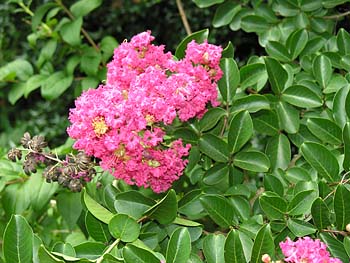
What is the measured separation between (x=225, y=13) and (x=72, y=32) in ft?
1.77

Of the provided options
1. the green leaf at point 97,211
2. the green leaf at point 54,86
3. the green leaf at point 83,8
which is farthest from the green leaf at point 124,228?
the green leaf at point 83,8

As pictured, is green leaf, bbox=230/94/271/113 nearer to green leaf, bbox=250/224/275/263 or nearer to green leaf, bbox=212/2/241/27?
green leaf, bbox=250/224/275/263

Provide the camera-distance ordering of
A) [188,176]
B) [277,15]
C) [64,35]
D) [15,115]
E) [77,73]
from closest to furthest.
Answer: [188,176], [277,15], [64,35], [77,73], [15,115]

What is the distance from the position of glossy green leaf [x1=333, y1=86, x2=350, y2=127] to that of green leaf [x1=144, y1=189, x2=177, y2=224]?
1.31ft


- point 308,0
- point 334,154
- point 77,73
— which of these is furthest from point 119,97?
point 77,73

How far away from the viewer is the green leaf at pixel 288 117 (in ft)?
4.46

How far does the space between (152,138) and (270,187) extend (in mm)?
271

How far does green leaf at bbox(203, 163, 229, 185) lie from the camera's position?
133 centimetres

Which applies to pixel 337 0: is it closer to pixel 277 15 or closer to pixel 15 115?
pixel 277 15

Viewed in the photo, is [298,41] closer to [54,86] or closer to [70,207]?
[70,207]

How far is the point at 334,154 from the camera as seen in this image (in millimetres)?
1275

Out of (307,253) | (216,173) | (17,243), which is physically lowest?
(216,173)

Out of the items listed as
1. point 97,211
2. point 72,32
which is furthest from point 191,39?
point 72,32

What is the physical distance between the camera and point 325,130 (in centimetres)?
129
